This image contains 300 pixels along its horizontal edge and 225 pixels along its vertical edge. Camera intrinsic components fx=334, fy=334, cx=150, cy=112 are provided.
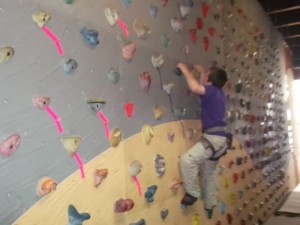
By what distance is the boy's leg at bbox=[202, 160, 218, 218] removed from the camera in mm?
2498

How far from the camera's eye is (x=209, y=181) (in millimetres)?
2506

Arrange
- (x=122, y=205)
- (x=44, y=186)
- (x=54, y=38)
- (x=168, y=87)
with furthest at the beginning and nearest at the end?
(x=168, y=87)
(x=122, y=205)
(x=54, y=38)
(x=44, y=186)

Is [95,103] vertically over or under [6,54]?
under

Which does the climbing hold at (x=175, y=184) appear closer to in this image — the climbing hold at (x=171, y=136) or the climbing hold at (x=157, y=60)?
the climbing hold at (x=171, y=136)

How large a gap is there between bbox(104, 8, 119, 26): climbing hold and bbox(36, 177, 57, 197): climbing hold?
85cm

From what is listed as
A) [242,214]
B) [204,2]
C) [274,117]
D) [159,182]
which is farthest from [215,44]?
[274,117]

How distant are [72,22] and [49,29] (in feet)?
0.48

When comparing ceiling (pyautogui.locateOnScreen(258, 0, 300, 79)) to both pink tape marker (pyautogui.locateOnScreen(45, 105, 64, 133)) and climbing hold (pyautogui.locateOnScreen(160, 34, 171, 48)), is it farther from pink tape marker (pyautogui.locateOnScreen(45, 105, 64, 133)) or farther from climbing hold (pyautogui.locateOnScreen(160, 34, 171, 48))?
pink tape marker (pyautogui.locateOnScreen(45, 105, 64, 133))

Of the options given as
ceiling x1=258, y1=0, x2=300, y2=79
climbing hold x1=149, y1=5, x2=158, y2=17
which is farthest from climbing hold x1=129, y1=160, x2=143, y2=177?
ceiling x1=258, y1=0, x2=300, y2=79

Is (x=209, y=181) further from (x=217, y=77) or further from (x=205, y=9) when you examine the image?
(x=205, y=9)

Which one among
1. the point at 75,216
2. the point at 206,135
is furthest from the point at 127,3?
the point at 75,216

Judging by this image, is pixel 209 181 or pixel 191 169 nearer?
pixel 191 169

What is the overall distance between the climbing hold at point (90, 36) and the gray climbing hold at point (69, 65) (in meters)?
0.15

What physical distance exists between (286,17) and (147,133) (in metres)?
4.71
